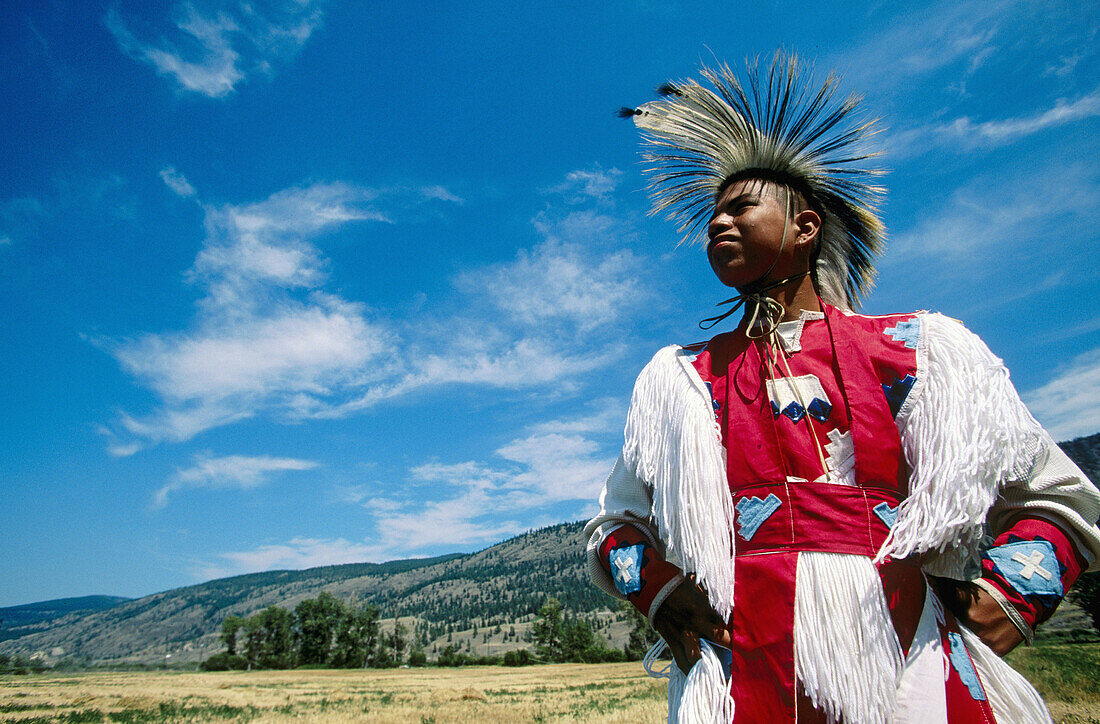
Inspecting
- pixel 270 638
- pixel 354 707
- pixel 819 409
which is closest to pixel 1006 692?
pixel 819 409

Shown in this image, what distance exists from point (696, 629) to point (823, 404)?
2.48 feet

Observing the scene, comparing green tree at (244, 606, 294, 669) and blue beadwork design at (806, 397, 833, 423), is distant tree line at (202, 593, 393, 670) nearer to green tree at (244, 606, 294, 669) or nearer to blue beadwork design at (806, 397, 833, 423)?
green tree at (244, 606, 294, 669)

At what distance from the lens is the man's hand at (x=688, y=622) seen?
1.60 meters

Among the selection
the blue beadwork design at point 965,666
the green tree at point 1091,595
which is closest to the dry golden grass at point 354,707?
the blue beadwork design at point 965,666

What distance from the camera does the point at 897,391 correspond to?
5.45 feet

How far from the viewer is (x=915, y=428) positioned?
5.32 feet

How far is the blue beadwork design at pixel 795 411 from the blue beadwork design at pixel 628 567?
1.93 ft

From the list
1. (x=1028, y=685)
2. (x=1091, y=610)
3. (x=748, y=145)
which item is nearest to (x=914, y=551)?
(x=1028, y=685)

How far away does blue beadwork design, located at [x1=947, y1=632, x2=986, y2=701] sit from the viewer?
4.50 feet

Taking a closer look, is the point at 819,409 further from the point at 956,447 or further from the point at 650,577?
the point at 650,577

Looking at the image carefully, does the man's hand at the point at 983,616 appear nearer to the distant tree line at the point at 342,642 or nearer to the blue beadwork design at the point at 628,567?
the blue beadwork design at the point at 628,567

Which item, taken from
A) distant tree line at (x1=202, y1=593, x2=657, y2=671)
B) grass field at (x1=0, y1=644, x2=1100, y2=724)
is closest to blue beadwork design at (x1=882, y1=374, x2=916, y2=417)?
grass field at (x1=0, y1=644, x2=1100, y2=724)

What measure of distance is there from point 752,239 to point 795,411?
2.12 feet

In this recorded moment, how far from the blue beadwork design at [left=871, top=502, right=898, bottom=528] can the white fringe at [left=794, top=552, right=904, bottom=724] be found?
0.14 meters
